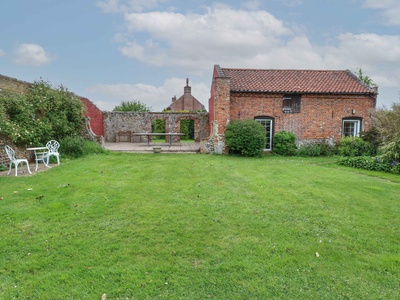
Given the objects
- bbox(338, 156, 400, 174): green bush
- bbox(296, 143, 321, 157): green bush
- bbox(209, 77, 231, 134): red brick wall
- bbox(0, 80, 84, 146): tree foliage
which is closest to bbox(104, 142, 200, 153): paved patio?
bbox(209, 77, 231, 134): red brick wall

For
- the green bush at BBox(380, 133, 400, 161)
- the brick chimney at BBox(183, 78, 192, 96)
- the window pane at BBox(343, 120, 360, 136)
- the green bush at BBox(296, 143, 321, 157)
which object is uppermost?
the brick chimney at BBox(183, 78, 192, 96)

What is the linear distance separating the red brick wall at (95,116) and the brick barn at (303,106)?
1038 centimetres

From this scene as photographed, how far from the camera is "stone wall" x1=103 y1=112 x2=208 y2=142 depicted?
22391 mm

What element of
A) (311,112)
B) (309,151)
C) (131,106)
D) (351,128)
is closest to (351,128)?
(351,128)

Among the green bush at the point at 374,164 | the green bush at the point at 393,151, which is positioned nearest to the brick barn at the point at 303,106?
the green bush at the point at 374,164

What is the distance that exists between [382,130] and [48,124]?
14.6 m

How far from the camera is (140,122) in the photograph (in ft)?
74.5

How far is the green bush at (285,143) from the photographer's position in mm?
13812

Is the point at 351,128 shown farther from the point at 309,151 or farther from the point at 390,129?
the point at 390,129

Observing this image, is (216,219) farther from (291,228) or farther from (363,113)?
(363,113)

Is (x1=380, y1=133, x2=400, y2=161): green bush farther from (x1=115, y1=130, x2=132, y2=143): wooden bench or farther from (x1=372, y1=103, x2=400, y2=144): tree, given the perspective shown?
(x1=115, y1=130, x2=132, y2=143): wooden bench

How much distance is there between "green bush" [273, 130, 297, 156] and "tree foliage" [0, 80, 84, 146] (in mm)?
10413

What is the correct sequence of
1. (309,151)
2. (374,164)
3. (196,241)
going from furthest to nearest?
(309,151)
(374,164)
(196,241)

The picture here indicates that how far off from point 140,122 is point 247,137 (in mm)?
12903
